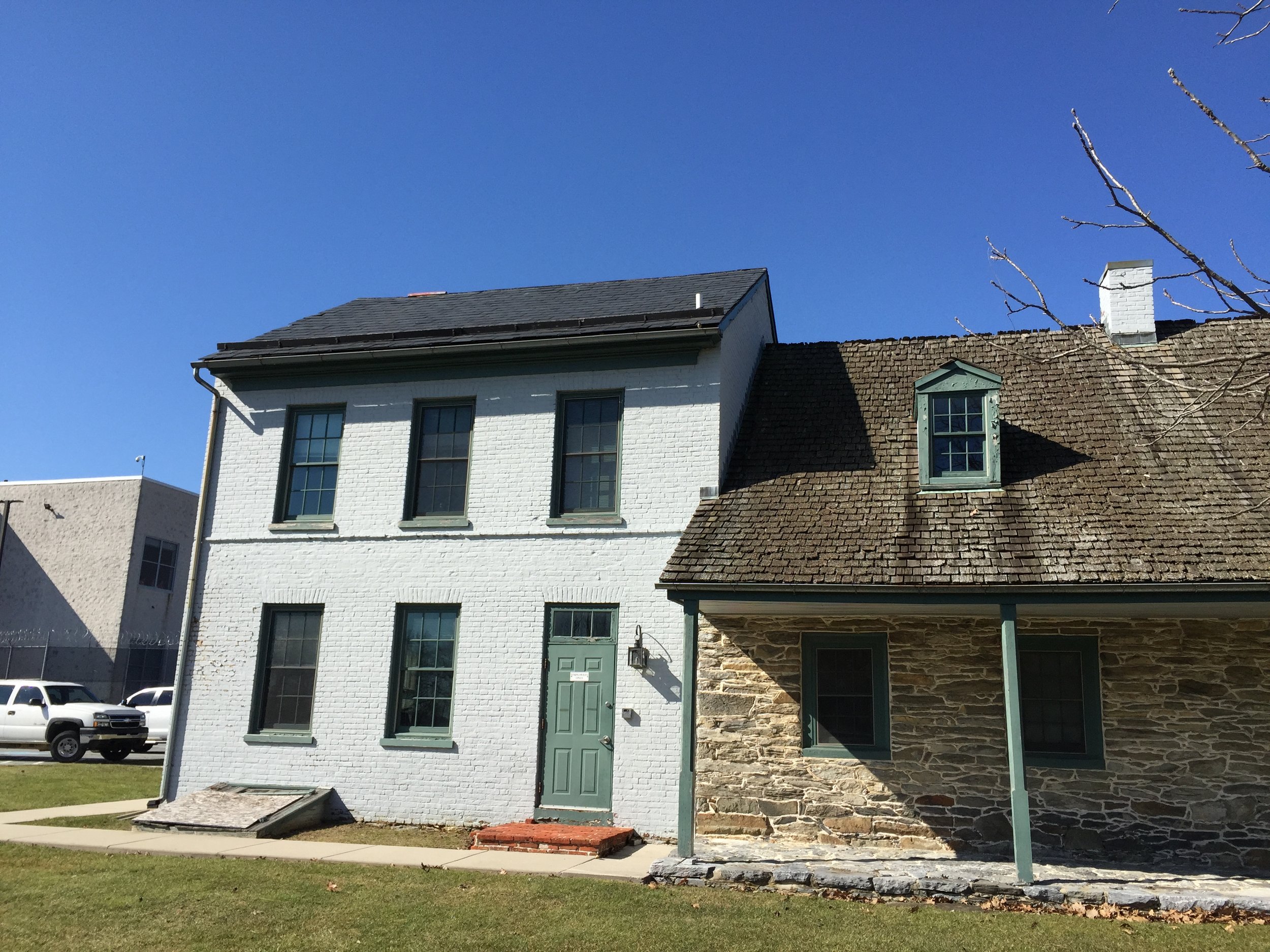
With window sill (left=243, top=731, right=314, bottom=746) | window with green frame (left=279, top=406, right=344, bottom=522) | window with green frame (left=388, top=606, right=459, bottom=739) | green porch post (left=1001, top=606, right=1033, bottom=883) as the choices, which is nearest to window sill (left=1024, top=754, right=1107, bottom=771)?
green porch post (left=1001, top=606, right=1033, bottom=883)

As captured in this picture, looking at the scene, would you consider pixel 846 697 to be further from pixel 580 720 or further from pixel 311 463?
pixel 311 463

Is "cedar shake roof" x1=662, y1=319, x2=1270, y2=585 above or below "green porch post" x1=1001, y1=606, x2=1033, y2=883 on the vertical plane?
above

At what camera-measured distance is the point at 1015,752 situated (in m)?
9.34

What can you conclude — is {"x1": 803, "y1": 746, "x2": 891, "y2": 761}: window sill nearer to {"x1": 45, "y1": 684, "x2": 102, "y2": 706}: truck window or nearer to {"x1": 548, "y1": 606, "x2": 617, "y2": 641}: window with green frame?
{"x1": 548, "y1": 606, "x2": 617, "y2": 641}: window with green frame

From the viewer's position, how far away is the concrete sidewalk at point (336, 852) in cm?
977

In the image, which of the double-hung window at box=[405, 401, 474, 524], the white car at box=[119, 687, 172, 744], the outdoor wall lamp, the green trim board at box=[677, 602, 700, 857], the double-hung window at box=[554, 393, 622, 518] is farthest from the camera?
the white car at box=[119, 687, 172, 744]

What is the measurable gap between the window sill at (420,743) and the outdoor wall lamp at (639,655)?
8.51 feet

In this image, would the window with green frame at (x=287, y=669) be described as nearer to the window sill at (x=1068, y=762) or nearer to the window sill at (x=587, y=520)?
the window sill at (x=587, y=520)

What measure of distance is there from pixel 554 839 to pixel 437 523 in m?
4.50

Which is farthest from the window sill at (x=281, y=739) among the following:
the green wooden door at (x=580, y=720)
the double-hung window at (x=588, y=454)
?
the double-hung window at (x=588, y=454)

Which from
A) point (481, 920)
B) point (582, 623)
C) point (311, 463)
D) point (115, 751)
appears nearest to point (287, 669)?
point (311, 463)

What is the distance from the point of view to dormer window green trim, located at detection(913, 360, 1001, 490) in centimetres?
1145

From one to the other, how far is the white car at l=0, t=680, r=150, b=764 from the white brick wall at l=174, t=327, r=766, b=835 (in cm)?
924

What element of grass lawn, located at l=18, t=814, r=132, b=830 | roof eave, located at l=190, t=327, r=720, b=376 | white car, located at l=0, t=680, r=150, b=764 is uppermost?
roof eave, located at l=190, t=327, r=720, b=376
